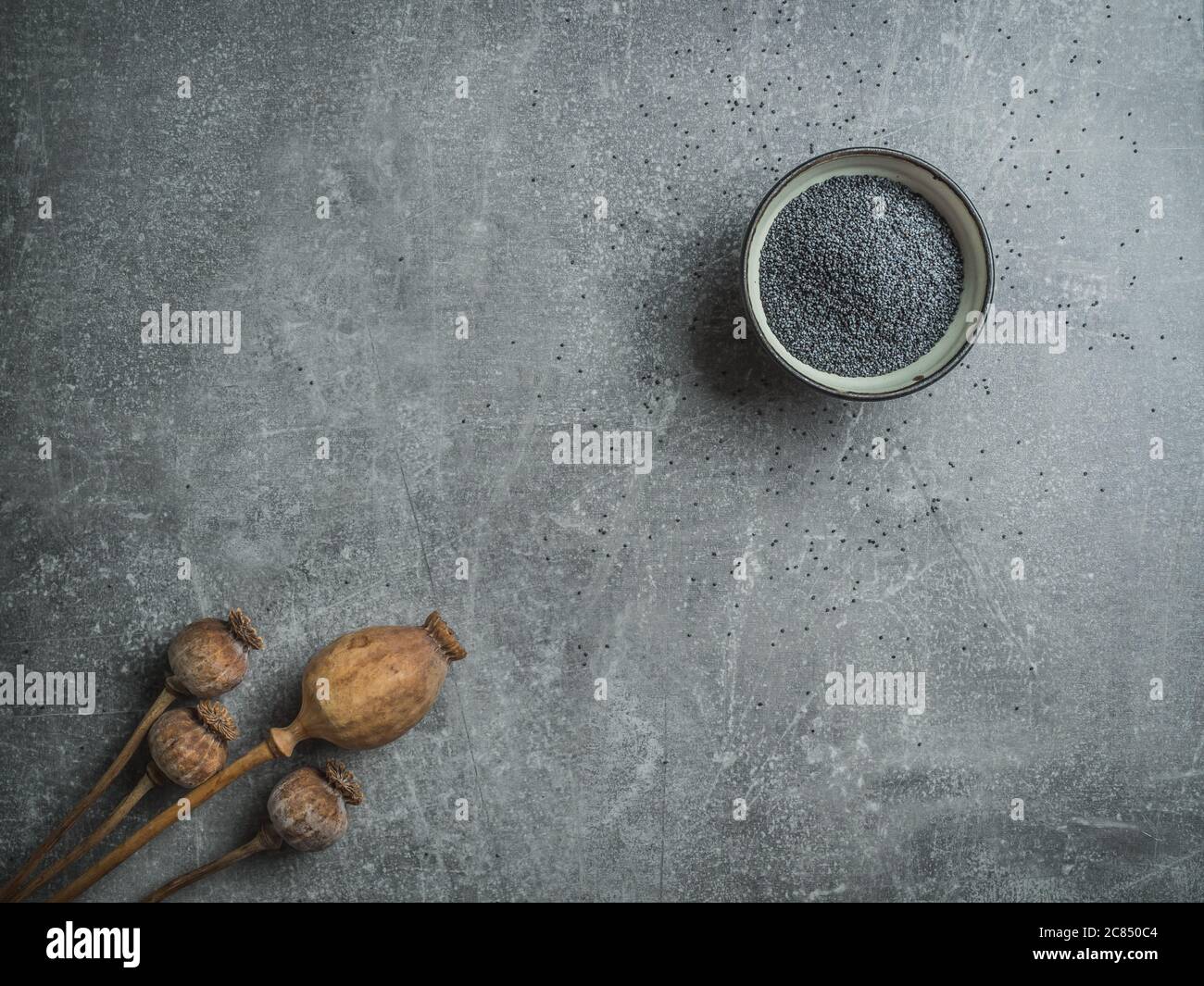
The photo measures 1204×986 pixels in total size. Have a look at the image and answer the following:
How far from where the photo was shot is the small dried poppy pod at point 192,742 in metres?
1.95

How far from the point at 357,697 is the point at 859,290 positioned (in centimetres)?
137

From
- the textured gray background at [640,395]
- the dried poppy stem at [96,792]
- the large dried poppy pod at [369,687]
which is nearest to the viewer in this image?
the large dried poppy pod at [369,687]

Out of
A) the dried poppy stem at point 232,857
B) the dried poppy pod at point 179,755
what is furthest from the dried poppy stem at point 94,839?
the dried poppy stem at point 232,857

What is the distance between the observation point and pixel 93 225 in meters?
2.17

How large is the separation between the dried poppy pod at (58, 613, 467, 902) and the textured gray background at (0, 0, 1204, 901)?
16cm

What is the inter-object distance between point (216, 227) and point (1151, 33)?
2.22 m

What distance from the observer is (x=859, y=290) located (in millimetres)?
2023

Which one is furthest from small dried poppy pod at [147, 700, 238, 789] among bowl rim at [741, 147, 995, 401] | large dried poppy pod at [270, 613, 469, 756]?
bowl rim at [741, 147, 995, 401]

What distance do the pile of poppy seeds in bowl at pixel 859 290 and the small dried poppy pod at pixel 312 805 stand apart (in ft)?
4.42

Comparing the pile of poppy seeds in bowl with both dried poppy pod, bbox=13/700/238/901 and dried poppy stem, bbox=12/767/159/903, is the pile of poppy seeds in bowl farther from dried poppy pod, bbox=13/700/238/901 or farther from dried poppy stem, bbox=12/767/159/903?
dried poppy stem, bbox=12/767/159/903

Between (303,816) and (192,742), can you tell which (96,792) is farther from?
(303,816)

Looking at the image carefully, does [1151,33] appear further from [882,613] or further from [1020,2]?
[882,613]

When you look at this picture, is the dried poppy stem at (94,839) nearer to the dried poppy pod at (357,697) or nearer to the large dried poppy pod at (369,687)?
the dried poppy pod at (357,697)

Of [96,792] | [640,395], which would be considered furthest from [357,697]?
[640,395]
